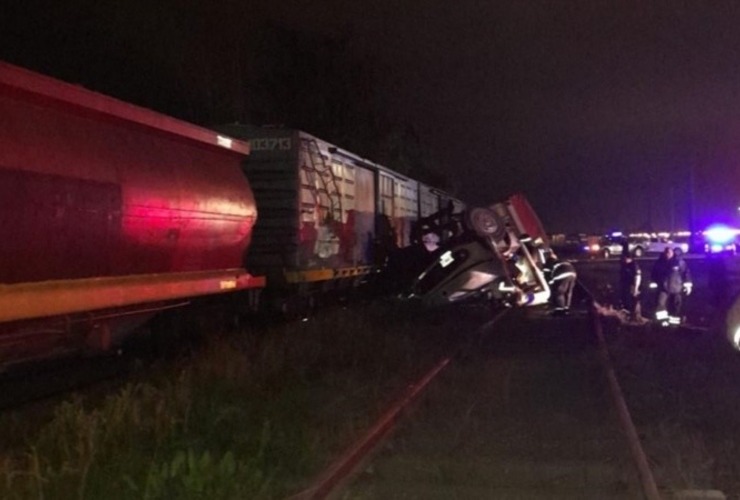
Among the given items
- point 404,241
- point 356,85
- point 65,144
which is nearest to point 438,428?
point 65,144

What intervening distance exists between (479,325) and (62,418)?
1251 centimetres

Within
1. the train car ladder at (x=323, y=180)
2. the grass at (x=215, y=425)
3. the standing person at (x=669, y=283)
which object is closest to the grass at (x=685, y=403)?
the standing person at (x=669, y=283)

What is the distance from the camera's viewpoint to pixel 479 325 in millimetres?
19172

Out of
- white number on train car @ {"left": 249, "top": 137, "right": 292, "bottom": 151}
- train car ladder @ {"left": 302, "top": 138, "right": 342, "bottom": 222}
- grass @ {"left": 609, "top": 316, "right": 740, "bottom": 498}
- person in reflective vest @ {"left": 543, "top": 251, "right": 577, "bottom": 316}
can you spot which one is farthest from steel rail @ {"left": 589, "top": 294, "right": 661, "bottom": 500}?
person in reflective vest @ {"left": 543, "top": 251, "right": 577, "bottom": 316}

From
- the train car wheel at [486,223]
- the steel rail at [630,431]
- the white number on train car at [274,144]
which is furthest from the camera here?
the train car wheel at [486,223]

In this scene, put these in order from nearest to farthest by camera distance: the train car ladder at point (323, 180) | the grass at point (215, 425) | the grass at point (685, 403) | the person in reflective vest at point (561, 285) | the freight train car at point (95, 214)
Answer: the grass at point (215, 425)
the grass at point (685, 403)
the freight train car at point (95, 214)
the train car ladder at point (323, 180)
the person in reflective vest at point (561, 285)

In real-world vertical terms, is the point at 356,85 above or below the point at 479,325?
above

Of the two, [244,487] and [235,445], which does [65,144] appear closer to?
[235,445]

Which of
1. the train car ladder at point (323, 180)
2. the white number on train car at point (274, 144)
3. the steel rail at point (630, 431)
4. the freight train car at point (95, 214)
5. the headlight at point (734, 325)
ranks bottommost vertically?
the steel rail at point (630, 431)

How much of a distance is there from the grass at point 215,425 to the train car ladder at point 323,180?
14.9 feet

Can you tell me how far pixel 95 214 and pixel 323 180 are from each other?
32.5 ft

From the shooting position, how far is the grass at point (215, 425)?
6.29 meters

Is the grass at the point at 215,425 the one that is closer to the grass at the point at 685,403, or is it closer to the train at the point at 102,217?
the train at the point at 102,217

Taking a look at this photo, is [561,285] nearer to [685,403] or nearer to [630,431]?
[685,403]
